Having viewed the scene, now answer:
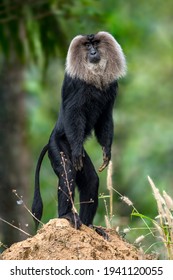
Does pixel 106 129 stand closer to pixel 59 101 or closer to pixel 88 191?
pixel 88 191

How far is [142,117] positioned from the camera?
73.0 ft

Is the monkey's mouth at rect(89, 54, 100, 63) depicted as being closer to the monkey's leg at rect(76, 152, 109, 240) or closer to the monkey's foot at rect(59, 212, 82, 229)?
the monkey's leg at rect(76, 152, 109, 240)

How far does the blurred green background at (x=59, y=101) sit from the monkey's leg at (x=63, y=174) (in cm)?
49

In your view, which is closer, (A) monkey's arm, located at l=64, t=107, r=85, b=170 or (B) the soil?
(B) the soil

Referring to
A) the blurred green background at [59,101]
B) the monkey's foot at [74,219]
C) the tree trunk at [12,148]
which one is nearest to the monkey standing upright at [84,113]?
the monkey's foot at [74,219]

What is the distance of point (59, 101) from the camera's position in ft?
66.2

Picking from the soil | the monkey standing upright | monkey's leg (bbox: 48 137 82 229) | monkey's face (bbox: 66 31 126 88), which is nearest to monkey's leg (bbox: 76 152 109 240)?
the monkey standing upright

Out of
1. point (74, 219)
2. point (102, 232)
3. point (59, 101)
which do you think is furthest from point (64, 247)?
point (59, 101)

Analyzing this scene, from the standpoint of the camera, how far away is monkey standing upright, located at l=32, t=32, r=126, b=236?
7254 mm

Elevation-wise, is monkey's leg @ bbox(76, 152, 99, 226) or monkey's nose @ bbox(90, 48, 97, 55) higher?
monkey's nose @ bbox(90, 48, 97, 55)

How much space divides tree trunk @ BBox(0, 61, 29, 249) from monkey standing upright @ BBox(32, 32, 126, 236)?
207 inches

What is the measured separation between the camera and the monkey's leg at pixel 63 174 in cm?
728
